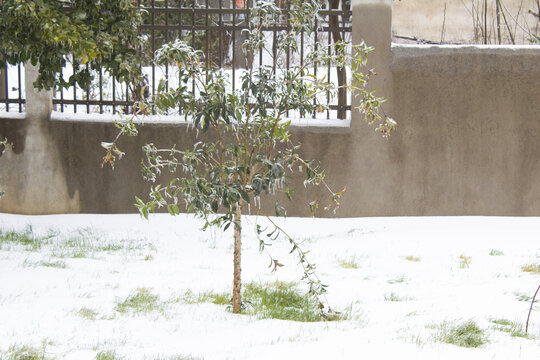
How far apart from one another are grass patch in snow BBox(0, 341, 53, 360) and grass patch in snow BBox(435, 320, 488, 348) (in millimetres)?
2048

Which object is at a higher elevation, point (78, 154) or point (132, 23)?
point (132, 23)

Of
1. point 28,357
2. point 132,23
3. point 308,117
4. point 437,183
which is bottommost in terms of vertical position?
point 28,357

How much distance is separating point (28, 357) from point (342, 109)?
15.9 feet

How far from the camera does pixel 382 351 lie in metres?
3.43

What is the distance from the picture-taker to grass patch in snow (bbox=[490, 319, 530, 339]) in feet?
12.2

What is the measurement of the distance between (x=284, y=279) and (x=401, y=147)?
2669mm

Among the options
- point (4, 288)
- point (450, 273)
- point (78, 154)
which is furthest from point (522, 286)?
point (78, 154)

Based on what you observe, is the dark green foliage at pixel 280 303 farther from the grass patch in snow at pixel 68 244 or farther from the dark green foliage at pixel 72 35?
the dark green foliage at pixel 72 35

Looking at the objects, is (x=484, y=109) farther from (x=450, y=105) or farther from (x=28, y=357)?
(x=28, y=357)

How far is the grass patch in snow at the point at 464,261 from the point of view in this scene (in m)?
5.50

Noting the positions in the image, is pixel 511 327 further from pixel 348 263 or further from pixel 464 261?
pixel 348 263

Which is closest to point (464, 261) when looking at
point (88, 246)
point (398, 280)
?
point (398, 280)

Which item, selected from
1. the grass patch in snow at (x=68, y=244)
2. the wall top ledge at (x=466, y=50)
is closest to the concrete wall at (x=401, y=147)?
the wall top ledge at (x=466, y=50)

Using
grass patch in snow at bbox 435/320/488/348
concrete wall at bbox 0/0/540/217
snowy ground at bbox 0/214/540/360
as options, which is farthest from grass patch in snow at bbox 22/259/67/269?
grass patch in snow at bbox 435/320/488/348
